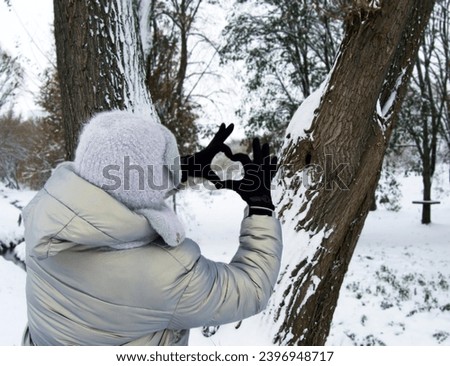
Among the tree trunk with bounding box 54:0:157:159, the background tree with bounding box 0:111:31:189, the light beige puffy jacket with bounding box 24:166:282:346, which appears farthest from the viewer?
the background tree with bounding box 0:111:31:189

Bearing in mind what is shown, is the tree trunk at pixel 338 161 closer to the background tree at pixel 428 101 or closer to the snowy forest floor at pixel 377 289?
the snowy forest floor at pixel 377 289

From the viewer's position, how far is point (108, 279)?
3.93 ft

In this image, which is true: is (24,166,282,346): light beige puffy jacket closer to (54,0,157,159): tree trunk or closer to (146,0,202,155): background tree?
(54,0,157,159): tree trunk

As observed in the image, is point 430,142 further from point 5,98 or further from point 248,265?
point 5,98

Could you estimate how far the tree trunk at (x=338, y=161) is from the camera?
2299mm

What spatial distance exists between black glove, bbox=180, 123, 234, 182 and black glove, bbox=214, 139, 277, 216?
7 cm

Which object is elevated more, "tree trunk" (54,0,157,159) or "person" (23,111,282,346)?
"tree trunk" (54,0,157,159)

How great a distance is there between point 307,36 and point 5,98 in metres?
16.5

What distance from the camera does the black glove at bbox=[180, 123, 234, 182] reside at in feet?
5.26

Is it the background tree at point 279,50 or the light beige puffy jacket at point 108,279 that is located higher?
the background tree at point 279,50

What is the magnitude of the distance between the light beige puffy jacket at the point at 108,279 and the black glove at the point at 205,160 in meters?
0.35

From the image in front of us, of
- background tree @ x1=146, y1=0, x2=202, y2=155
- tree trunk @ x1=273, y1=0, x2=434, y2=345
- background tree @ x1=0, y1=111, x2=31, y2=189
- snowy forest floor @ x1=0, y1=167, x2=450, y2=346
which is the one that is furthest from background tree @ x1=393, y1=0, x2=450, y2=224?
background tree @ x1=0, y1=111, x2=31, y2=189

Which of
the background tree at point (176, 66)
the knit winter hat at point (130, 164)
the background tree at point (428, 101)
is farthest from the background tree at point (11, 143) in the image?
the knit winter hat at point (130, 164)

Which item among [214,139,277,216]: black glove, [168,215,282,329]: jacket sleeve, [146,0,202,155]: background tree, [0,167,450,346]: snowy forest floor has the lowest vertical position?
[0,167,450,346]: snowy forest floor
